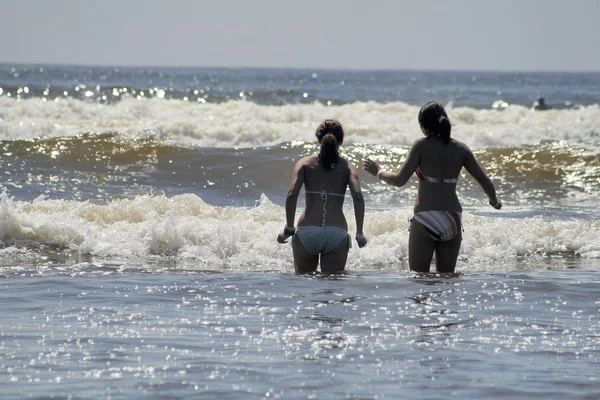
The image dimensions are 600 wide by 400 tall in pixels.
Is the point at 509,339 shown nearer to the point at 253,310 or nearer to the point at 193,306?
the point at 253,310

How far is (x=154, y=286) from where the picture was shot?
7.79 metres

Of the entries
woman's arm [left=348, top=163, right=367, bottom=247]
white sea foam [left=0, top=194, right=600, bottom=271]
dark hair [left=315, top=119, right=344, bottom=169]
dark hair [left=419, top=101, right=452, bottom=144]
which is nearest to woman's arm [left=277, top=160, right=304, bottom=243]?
dark hair [left=315, top=119, right=344, bottom=169]

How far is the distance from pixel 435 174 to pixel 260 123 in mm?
15706

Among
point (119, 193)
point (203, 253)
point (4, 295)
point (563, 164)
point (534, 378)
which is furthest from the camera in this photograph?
point (563, 164)

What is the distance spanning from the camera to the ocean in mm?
5160

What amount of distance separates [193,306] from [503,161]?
13.4m

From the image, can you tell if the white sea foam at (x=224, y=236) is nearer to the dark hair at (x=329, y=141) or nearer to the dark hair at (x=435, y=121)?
the dark hair at (x=329, y=141)

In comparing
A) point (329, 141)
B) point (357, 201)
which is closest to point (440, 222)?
point (357, 201)

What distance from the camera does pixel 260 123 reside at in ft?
74.8

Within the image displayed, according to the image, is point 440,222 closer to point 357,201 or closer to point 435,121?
point 357,201

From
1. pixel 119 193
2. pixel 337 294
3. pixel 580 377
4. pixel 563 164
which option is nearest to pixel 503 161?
pixel 563 164

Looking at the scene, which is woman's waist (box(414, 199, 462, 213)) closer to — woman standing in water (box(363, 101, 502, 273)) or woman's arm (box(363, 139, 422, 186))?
woman standing in water (box(363, 101, 502, 273))

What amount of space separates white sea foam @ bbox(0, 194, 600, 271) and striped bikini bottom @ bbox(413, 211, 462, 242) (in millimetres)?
2924

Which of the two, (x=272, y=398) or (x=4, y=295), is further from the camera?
(x=4, y=295)
